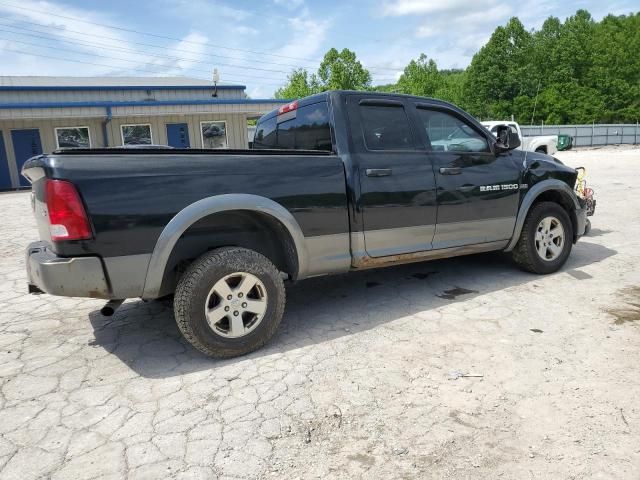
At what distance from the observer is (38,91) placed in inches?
865

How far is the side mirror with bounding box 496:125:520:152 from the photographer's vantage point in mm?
4656

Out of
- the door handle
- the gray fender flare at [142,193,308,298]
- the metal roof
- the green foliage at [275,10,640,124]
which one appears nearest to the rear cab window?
the door handle

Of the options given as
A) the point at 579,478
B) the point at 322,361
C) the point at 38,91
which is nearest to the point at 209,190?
the point at 322,361

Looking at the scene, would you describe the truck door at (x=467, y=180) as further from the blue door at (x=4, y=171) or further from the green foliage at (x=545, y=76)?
the green foliage at (x=545, y=76)

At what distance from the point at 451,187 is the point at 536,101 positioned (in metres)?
55.4

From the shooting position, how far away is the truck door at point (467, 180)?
4348 mm

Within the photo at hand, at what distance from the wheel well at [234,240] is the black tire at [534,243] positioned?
8.70 feet

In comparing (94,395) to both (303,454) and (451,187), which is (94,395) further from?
(451,187)

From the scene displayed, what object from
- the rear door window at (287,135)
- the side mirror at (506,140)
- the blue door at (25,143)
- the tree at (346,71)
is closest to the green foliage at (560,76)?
the tree at (346,71)

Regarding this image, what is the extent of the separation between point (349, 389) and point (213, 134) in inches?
824

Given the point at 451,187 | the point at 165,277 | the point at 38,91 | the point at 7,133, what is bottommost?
the point at 165,277

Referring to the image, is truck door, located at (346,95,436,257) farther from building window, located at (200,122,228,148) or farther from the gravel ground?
building window, located at (200,122,228,148)

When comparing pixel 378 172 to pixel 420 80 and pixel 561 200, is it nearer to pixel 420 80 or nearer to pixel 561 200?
pixel 561 200

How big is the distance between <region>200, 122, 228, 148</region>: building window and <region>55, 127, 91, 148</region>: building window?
486 centimetres
